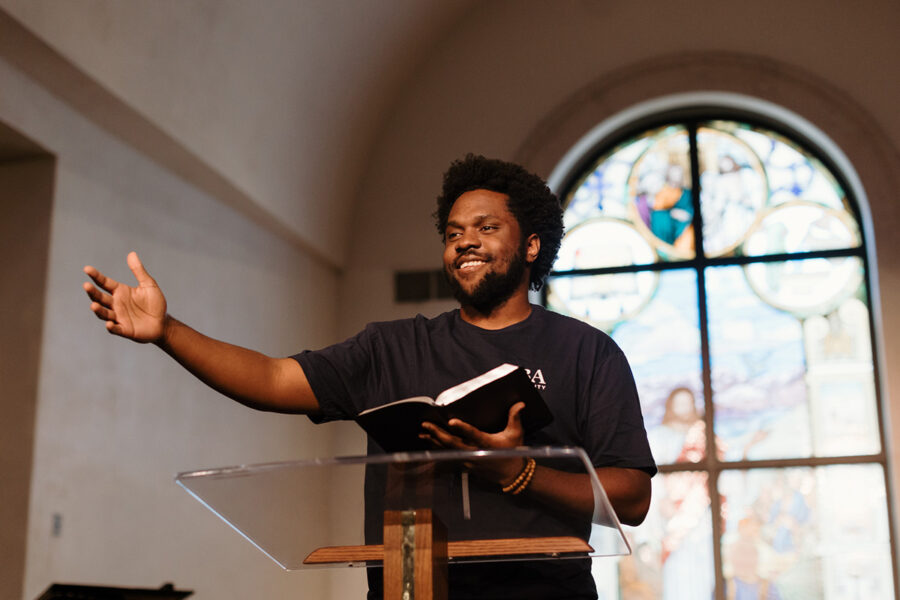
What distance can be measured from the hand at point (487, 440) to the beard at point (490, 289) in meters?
0.50

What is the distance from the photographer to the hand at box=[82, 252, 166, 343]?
170 cm

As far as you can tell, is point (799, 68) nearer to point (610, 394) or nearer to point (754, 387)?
point (754, 387)

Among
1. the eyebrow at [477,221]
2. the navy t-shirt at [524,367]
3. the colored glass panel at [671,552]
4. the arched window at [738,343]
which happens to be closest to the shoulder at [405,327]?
the navy t-shirt at [524,367]

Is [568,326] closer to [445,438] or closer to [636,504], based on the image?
[636,504]

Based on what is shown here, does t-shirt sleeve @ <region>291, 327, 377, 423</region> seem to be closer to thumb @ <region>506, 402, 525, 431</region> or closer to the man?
the man

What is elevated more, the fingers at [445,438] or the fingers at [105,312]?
the fingers at [105,312]

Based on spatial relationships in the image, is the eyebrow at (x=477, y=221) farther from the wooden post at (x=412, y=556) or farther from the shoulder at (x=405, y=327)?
the wooden post at (x=412, y=556)

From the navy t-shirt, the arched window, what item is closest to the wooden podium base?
the navy t-shirt

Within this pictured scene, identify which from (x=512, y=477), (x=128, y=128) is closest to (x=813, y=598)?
(x=128, y=128)

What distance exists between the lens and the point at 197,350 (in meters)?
1.80

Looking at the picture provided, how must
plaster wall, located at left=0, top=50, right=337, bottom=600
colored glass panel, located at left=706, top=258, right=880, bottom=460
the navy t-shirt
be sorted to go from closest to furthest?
the navy t-shirt, plaster wall, located at left=0, top=50, right=337, bottom=600, colored glass panel, located at left=706, top=258, right=880, bottom=460

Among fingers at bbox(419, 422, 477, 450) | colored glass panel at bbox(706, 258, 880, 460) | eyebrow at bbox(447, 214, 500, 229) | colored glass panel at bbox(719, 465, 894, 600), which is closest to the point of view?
fingers at bbox(419, 422, 477, 450)

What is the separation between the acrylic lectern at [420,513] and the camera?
1.34 meters

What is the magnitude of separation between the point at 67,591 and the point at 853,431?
414 cm
